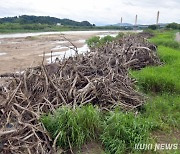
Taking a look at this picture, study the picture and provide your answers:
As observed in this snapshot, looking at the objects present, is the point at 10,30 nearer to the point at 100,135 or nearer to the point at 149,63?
the point at 149,63

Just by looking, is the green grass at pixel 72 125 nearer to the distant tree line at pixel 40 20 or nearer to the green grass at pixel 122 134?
the green grass at pixel 122 134

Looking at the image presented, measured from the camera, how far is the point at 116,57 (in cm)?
827

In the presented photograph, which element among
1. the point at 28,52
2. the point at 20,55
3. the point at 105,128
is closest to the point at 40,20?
the point at 28,52

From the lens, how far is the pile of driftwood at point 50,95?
14.0 feet

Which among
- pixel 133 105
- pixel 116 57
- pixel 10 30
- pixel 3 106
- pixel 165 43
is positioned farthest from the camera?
pixel 10 30

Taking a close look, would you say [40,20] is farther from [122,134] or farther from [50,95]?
[122,134]

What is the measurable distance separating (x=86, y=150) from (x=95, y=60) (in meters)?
3.38

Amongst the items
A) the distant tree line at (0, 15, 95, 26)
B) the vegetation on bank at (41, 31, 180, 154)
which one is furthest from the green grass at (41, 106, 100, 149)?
the distant tree line at (0, 15, 95, 26)

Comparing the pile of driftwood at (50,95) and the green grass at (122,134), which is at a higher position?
the pile of driftwood at (50,95)

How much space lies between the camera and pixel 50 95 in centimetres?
552

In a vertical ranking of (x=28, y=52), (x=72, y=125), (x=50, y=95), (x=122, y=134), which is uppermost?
(x=50, y=95)

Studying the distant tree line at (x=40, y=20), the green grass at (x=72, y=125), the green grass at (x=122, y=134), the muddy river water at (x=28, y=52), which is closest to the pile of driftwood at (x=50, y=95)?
the green grass at (x=72, y=125)

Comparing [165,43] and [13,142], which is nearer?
[13,142]

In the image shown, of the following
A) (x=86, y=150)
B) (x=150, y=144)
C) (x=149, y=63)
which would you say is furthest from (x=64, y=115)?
(x=149, y=63)
